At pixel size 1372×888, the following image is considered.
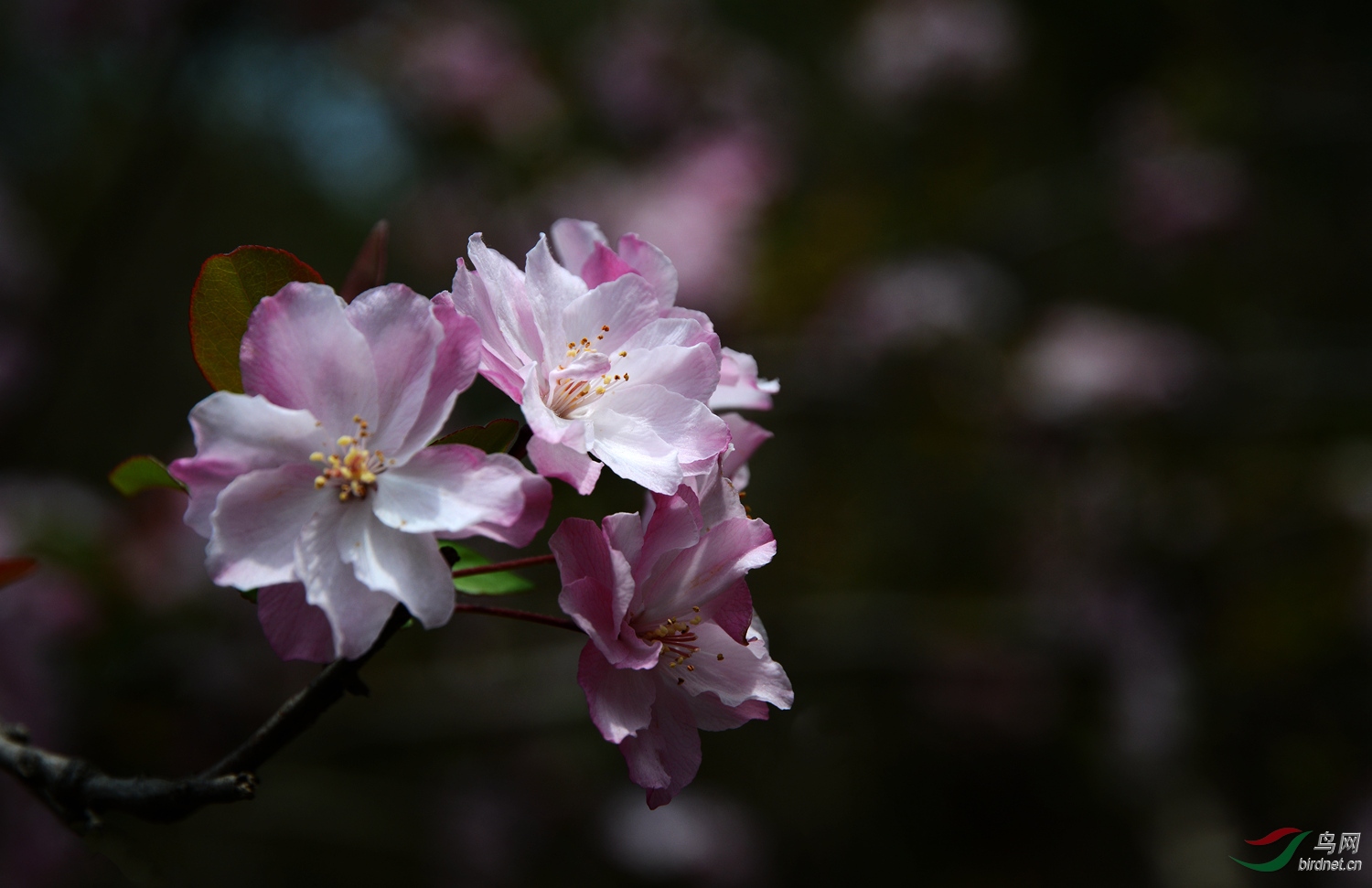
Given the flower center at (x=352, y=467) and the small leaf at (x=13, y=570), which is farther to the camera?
the small leaf at (x=13, y=570)

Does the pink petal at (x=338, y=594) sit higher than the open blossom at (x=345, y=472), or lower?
lower

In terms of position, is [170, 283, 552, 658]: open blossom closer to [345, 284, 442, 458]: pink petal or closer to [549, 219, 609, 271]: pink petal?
[345, 284, 442, 458]: pink petal

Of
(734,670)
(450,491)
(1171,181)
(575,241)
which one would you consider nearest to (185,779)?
(450,491)

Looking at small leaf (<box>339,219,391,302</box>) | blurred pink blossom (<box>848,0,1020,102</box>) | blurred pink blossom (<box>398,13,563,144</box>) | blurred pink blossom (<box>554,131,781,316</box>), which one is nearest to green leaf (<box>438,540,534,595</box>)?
small leaf (<box>339,219,391,302</box>)

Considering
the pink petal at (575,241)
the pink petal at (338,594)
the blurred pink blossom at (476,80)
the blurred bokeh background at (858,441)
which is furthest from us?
the blurred pink blossom at (476,80)

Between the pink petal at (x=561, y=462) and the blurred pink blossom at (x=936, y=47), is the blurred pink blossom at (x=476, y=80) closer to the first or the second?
the blurred pink blossom at (x=936, y=47)

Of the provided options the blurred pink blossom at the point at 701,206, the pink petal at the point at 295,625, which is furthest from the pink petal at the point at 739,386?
the blurred pink blossom at the point at 701,206

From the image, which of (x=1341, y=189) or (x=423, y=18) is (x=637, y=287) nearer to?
(x=423, y=18)
